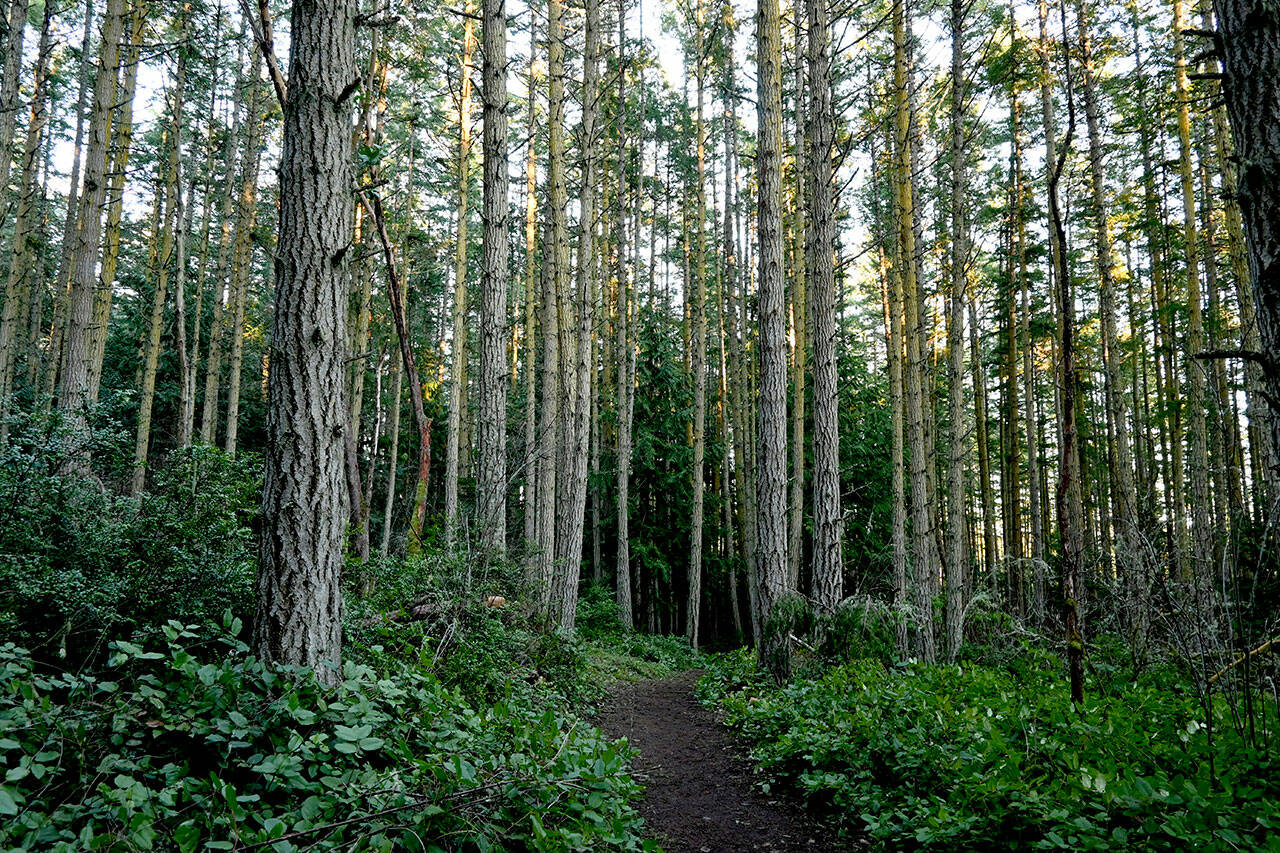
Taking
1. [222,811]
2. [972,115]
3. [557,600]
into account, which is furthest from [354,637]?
[972,115]

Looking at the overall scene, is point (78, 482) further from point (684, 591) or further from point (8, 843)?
point (684, 591)

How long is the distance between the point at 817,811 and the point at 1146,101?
16.2 m

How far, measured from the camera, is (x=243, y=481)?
4918mm

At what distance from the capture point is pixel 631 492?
2022 centimetres

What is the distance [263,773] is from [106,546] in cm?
281

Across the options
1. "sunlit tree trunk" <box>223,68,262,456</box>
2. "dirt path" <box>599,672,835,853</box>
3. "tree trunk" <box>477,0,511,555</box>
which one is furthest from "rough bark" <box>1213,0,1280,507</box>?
"sunlit tree trunk" <box>223,68,262,456</box>

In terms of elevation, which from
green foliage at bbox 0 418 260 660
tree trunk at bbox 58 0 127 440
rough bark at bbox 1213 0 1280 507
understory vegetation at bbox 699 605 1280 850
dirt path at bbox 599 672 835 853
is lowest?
dirt path at bbox 599 672 835 853

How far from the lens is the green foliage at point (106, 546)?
3811 millimetres

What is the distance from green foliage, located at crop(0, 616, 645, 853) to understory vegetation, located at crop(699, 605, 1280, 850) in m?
1.62

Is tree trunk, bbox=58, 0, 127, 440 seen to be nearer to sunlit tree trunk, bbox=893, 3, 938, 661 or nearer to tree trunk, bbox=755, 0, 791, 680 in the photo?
tree trunk, bbox=755, 0, 791, 680

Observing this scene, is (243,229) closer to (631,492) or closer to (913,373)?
(631,492)

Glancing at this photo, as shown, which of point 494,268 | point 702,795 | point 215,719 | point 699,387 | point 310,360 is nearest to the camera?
point 215,719

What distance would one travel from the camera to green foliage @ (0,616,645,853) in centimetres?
210

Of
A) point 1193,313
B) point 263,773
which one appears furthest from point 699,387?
point 263,773
